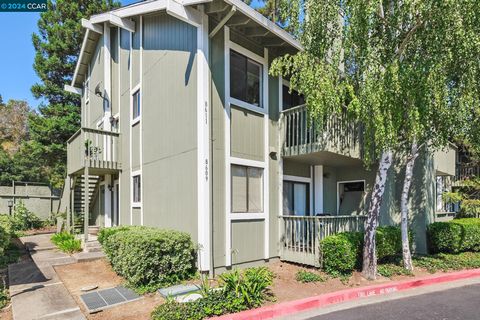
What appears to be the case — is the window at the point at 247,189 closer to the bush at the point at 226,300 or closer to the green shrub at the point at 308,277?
the green shrub at the point at 308,277

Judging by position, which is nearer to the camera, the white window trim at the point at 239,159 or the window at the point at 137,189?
the white window trim at the point at 239,159

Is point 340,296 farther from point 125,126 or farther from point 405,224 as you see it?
point 125,126

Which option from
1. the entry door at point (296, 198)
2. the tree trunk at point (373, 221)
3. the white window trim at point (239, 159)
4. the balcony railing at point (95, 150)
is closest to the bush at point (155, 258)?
the white window trim at point (239, 159)

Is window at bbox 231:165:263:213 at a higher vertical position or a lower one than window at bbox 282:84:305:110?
lower

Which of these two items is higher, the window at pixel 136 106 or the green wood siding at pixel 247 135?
the window at pixel 136 106

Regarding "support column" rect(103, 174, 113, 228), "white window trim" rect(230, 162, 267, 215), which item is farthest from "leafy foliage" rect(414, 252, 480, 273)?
"support column" rect(103, 174, 113, 228)

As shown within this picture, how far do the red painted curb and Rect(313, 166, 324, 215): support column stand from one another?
4032 millimetres

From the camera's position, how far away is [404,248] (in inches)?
359

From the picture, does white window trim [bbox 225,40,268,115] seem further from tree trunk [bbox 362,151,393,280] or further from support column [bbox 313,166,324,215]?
tree trunk [bbox 362,151,393,280]

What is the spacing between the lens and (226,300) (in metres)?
6.06

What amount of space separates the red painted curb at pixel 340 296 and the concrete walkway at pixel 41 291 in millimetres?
2982

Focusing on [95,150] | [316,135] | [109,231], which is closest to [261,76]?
[316,135]

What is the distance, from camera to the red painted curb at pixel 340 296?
19.4 feet

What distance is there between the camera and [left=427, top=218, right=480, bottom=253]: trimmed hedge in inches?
441
